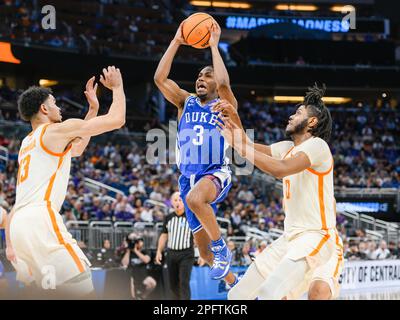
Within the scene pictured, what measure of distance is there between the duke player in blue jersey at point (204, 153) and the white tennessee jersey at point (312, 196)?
1256mm

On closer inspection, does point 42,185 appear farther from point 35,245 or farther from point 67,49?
point 67,49

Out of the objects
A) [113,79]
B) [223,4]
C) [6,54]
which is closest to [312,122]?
[113,79]

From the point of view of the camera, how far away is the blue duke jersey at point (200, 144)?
28.0 feet

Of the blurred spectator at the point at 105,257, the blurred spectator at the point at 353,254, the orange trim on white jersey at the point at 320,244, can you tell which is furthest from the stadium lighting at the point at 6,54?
the orange trim on white jersey at the point at 320,244

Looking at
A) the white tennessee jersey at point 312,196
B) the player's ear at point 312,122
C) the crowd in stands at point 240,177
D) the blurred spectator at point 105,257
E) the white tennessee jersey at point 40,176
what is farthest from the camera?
the crowd in stands at point 240,177

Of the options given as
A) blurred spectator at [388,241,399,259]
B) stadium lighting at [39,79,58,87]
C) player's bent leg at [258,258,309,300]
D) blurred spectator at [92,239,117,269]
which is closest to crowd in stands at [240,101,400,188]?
blurred spectator at [388,241,399,259]

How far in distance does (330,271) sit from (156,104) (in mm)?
28657

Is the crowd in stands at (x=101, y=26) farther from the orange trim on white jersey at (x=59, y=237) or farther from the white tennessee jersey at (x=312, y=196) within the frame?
the white tennessee jersey at (x=312, y=196)

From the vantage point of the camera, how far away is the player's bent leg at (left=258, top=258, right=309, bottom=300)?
6805 millimetres

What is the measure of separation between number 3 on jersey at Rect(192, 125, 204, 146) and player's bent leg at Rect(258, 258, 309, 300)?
2.03 metres

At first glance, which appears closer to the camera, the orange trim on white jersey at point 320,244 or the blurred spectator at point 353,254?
the orange trim on white jersey at point 320,244

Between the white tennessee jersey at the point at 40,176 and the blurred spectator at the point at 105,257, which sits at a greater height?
the white tennessee jersey at the point at 40,176

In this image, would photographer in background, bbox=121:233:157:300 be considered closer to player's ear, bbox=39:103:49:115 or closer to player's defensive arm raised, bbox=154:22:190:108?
player's defensive arm raised, bbox=154:22:190:108

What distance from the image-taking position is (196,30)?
8445 millimetres
